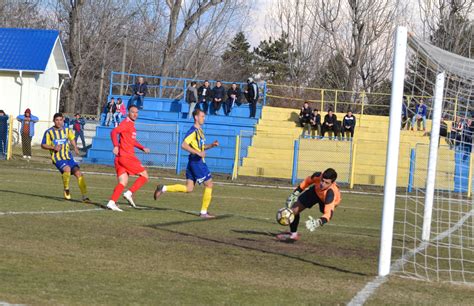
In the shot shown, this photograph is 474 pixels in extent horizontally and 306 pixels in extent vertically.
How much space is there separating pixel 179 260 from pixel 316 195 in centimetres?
300

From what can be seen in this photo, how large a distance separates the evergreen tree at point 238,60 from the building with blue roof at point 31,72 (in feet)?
85.1

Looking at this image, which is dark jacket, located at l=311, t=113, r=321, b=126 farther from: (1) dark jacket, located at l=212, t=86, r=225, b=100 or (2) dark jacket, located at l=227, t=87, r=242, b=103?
(1) dark jacket, located at l=212, t=86, r=225, b=100

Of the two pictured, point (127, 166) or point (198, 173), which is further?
point (127, 166)

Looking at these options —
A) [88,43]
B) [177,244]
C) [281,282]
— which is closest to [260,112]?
[88,43]

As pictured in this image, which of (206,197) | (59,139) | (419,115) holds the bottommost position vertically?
(206,197)

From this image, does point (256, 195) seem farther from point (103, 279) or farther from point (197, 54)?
point (197, 54)

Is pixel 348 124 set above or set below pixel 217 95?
below

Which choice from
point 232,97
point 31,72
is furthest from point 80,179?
point 31,72

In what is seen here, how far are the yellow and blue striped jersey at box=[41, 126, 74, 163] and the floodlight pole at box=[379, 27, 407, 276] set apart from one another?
28.2ft

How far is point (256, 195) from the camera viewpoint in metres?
23.9

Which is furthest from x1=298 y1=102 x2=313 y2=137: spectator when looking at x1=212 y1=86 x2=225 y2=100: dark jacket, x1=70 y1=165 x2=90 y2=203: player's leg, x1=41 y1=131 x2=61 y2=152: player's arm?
x1=41 y1=131 x2=61 y2=152: player's arm

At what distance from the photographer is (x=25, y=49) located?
45.3 meters

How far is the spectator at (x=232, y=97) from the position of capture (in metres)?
37.3

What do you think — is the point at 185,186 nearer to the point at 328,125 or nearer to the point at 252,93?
the point at 328,125
